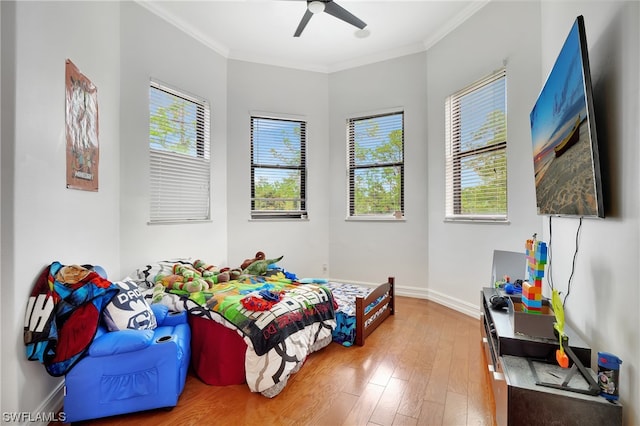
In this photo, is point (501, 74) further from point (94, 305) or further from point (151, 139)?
point (94, 305)

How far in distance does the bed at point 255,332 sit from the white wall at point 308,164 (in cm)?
163

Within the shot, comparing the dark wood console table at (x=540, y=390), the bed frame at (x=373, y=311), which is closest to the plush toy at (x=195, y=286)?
the bed frame at (x=373, y=311)

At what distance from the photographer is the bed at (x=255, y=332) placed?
6.14 feet

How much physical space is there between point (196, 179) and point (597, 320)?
367cm

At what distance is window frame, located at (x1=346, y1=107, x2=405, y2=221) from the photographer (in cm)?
405

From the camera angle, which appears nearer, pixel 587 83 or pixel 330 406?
pixel 587 83

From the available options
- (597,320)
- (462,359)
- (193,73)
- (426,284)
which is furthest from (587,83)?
(193,73)

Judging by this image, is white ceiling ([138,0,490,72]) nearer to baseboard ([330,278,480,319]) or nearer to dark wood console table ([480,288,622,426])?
baseboard ([330,278,480,319])

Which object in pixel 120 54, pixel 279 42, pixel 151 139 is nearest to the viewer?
pixel 120 54

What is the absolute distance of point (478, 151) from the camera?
10.4 ft

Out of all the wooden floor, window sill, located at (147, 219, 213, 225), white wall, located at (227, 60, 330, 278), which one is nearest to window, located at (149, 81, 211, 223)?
window sill, located at (147, 219, 213, 225)

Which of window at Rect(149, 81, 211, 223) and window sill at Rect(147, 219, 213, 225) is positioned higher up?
window at Rect(149, 81, 211, 223)

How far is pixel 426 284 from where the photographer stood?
12.7 feet
